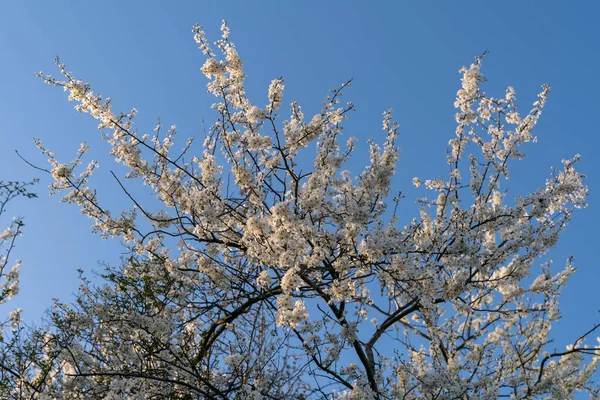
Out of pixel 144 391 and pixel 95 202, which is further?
pixel 95 202

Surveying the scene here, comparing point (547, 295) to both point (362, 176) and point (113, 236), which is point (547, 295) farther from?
point (113, 236)

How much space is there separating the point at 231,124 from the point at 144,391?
343 cm

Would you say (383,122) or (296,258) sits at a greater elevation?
(383,122)

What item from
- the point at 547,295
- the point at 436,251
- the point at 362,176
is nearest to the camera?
the point at 436,251

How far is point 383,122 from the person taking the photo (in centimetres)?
822

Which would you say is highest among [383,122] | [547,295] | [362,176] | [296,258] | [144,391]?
[383,122]

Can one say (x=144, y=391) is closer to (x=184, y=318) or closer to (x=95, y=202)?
(x=184, y=318)

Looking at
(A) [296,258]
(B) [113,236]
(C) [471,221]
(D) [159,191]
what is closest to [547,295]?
(C) [471,221]

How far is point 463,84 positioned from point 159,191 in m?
4.73

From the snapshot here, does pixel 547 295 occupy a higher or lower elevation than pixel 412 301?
higher

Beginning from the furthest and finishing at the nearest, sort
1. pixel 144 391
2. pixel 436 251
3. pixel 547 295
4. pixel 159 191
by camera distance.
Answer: pixel 547 295 < pixel 159 191 < pixel 436 251 < pixel 144 391

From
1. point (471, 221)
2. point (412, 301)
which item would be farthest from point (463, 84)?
point (412, 301)

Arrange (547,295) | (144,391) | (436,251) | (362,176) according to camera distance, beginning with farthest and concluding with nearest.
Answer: (547,295) → (362,176) → (436,251) → (144,391)

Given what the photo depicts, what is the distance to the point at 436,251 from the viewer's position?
7324 mm
